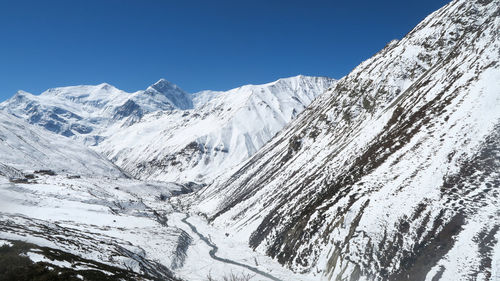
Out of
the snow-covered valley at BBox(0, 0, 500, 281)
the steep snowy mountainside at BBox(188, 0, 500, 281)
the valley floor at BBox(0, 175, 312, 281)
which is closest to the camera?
the valley floor at BBox(0, 175, 312, 281)

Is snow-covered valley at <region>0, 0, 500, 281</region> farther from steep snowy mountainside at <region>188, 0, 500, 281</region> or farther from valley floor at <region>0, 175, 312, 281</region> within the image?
valley floor at <region>0, 175, 312, 281</region>

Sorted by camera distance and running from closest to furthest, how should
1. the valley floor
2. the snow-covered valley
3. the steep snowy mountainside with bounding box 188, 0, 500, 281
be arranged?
the valley floor → the snow-covered valley → the steep snowy mountainside with bounding box 188, 0, 500, 281

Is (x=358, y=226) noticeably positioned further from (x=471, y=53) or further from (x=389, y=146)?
(x=471, y=53)

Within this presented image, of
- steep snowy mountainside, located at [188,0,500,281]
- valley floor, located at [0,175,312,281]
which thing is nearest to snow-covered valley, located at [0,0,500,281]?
steep snowy mountainside, located at [188,0,500,281]

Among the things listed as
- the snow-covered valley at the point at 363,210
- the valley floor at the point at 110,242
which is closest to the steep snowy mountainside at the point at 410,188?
the snow-covered valley at the point at 363,210

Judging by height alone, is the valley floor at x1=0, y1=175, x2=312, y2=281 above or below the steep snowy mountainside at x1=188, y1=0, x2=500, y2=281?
below

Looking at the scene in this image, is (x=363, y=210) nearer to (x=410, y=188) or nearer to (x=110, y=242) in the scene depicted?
(x=410, y=188)

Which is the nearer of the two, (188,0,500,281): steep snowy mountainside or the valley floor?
the valley floor
